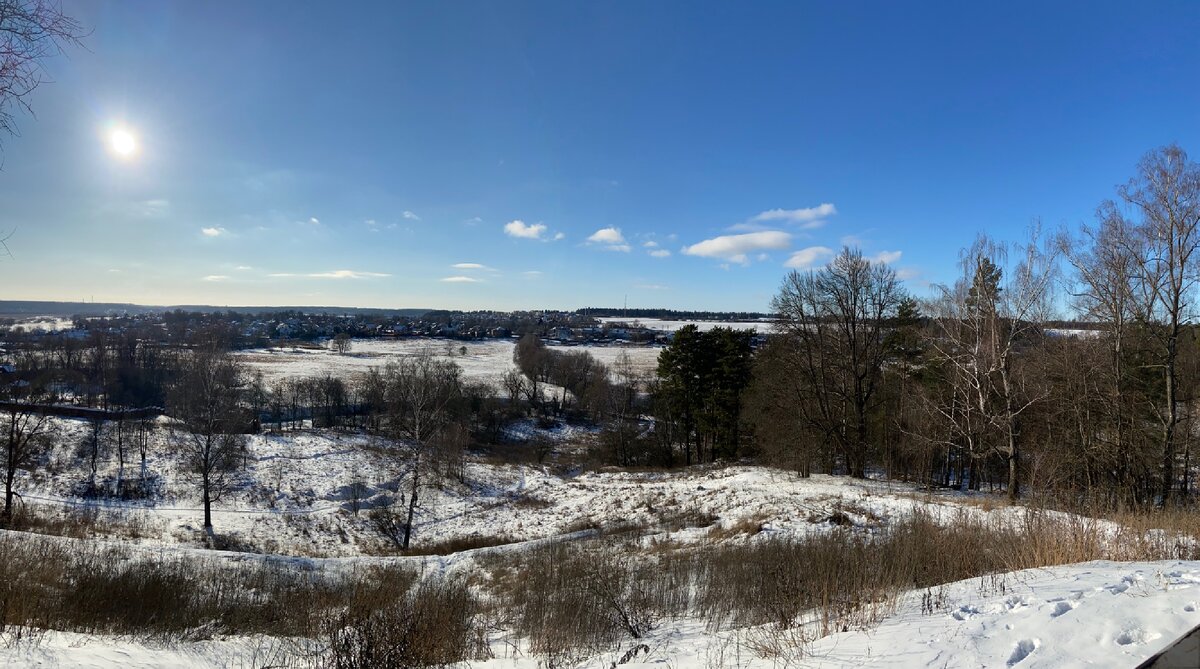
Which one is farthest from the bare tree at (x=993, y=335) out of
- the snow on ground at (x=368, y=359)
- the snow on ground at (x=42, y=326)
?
the snow on ground at (x=42, y=326)

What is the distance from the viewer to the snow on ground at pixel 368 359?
249 ft

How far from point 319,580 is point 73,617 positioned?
5.62 metres

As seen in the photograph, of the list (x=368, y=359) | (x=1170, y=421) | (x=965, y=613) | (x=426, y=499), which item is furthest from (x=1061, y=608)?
(x=368, y=359)

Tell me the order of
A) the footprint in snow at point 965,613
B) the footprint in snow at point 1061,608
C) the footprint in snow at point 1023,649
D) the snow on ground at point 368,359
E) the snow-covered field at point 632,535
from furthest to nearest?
the snow on ground at point 368,359 < the footprint in snow at point 965,613 < the footprint in snow at point 1061,608 < the snow-covered field at point 632,535 < the footprint in snow at point 1023,649

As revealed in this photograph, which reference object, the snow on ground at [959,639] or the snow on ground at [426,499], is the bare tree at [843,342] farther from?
the snow on ground at [959,639]

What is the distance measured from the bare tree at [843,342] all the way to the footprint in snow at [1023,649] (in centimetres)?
2247

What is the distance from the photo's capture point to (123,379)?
6103cm

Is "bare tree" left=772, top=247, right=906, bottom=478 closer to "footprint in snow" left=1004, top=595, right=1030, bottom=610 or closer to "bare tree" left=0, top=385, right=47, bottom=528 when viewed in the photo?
"footprint in snow" left=1004, top=595, right=1030, bottom=610

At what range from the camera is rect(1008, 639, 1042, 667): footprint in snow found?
3750mm

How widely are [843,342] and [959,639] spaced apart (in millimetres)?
24068

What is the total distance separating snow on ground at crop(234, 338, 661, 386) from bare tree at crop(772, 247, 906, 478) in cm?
5147

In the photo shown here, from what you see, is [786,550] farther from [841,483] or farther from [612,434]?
[612,434]

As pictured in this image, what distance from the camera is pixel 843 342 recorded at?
2614cm

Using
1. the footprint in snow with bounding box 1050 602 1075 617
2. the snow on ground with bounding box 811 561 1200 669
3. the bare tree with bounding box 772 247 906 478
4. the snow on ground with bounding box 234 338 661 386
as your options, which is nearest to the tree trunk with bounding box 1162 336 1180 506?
the bare tree with bounding box 772 247 906 478
